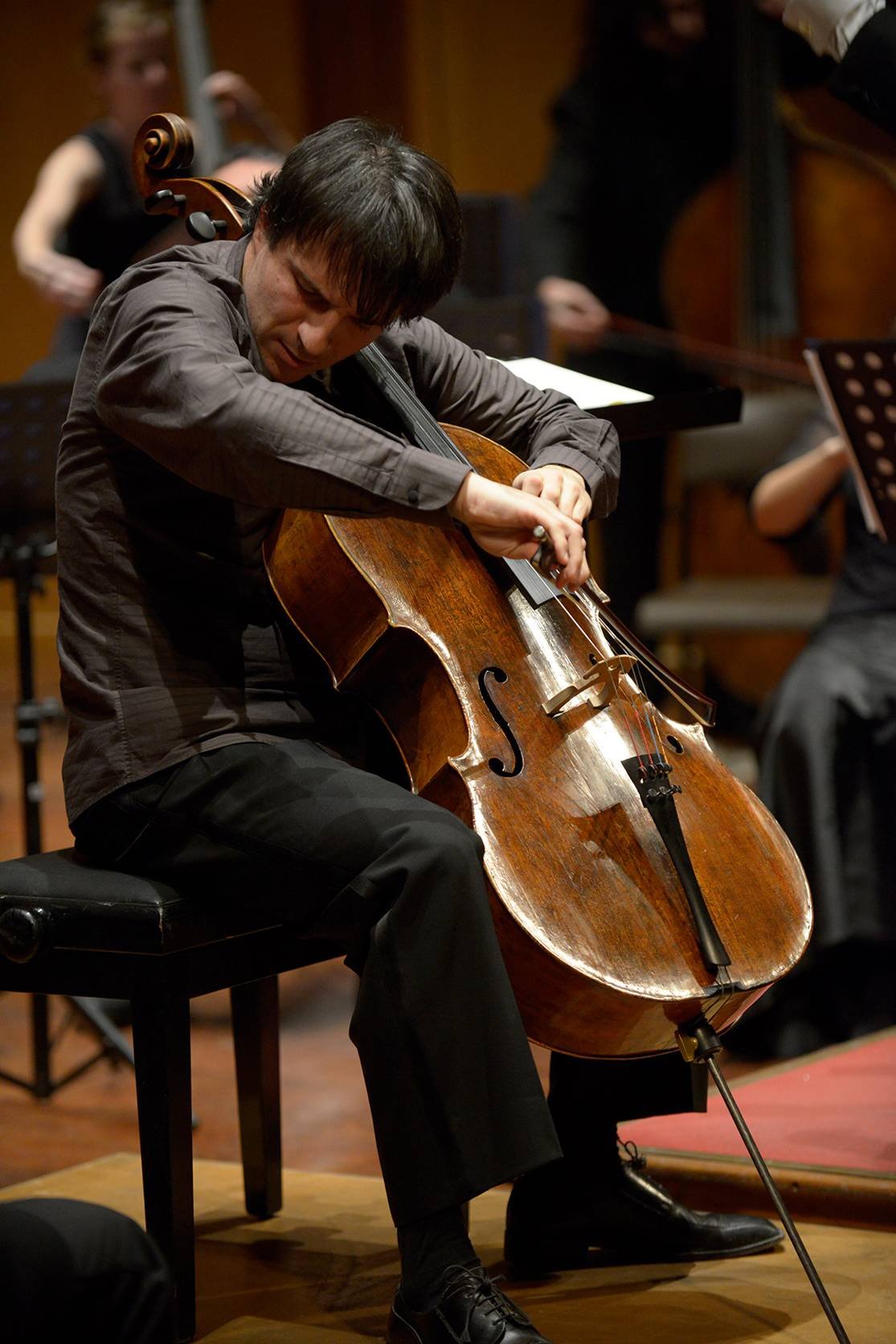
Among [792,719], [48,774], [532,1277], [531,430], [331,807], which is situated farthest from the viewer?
[48,774]

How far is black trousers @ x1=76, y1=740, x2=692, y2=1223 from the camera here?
1.61 meters

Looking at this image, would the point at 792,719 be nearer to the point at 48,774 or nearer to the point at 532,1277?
the point at 532,1277

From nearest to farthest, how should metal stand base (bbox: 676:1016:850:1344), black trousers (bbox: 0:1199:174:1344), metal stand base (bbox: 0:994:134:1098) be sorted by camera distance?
1. black trousers (bbox: 0:1199:174:1344)
2. metal stand base (bbox: 676:1016:850:1344)
3. metal stand base (bbox: 0:994:134:1098)

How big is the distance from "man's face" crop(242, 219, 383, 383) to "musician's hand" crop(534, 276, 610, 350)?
2.62 m

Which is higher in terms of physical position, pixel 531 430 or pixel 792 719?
pixel 531 430

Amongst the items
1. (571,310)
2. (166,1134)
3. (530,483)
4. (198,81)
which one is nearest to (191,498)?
(530,483)

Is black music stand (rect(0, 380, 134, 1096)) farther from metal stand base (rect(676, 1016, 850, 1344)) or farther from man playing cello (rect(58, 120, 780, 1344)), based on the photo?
metal stand base (rect(676, 1016, 850, 1344))

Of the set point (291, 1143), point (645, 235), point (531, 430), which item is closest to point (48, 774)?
point (645, 235)

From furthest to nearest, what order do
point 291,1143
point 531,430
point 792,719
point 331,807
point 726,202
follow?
point 726,202 < point 792,719 < point 291,1143 < point 531,430 < point 331,807

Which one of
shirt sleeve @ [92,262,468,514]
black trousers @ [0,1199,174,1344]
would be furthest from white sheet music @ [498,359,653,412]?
black trousers @ [0,1199,174,1344]

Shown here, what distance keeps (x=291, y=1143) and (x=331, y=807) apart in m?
1.09

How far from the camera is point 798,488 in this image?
318 centimetres

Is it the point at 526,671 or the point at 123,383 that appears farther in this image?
the point at 526,671

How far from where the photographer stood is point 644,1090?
1947mm
